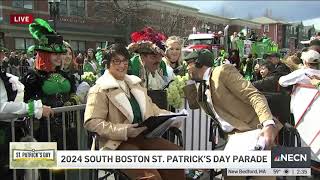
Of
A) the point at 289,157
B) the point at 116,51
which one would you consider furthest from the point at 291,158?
the point at 116,51

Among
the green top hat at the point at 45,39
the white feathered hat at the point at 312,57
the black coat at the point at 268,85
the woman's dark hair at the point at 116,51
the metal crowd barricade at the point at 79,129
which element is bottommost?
the metal crowd barricade at the point at 79,129

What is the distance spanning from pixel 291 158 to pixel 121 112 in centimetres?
145

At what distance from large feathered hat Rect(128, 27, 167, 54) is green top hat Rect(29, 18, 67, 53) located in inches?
31.2

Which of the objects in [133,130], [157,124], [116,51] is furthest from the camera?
[116,51]

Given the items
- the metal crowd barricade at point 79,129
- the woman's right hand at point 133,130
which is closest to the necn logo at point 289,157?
the woman's right hand at point 133,130

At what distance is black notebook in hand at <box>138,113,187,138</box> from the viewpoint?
3.65m

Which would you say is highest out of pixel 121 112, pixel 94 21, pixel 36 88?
pixel 94 21

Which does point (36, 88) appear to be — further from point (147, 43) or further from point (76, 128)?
point (147, 43)

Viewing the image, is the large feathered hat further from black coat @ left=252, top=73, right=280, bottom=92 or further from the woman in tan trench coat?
black coat @ left=252, top=73, right=280, bottom=92

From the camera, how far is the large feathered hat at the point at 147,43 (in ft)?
16.0

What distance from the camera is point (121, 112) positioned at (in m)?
3.74

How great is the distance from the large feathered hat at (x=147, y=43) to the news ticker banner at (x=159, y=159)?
5.25ft

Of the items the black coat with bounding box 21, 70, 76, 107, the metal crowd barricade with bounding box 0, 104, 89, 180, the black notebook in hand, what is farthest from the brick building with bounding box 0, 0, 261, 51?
the black notebook in hand

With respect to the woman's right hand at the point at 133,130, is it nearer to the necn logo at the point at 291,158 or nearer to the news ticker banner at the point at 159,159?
the news ticker banner at the point at 159,159
